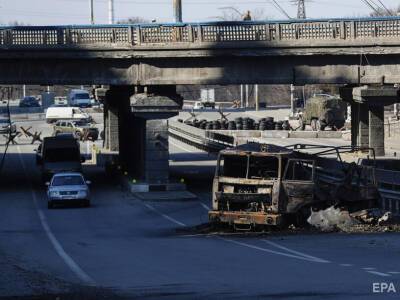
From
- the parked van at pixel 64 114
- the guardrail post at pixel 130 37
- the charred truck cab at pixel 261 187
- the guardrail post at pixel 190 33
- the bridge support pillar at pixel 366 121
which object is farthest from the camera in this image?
the parked van at pixel 64 114

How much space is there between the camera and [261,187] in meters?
28.9

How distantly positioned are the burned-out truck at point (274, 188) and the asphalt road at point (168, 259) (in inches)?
29.0

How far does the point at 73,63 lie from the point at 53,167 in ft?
22.5

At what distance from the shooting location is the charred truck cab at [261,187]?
28.8m

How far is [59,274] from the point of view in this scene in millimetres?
19656

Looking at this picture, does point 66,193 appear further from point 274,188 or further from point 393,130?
point 393,130

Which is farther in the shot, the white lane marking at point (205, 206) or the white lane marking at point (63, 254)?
the white lane marking at point (205, 206)

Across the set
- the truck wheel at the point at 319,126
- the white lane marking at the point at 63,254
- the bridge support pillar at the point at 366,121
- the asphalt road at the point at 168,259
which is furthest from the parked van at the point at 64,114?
the asphalt road at the point at 168,259

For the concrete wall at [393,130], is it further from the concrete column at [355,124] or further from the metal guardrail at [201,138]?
the concrete column at [355,124]

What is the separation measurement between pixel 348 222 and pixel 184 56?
64.7ft

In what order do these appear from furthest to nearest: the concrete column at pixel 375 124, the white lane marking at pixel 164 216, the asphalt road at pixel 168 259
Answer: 1. the concrete column at pixel 375 124
2. the white lane marking at pixel 164 216
3. the asphalt road at pixel 168 259

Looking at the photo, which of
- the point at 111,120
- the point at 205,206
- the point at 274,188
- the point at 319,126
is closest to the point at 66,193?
the point at 205,206

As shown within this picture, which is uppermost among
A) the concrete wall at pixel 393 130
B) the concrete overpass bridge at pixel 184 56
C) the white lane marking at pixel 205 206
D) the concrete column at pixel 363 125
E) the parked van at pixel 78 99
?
the concrete overpass bridge at pixel 184 56

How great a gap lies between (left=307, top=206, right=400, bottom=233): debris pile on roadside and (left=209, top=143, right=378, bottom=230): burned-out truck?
0.47 metres
